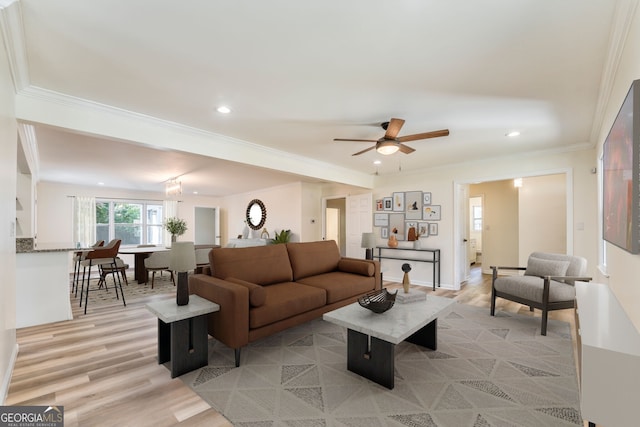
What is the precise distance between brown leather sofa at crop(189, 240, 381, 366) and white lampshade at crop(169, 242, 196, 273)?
32cm

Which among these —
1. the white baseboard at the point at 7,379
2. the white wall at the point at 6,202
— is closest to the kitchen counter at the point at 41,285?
the white baseboard at the point at 7,379

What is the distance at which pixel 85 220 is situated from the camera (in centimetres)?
744

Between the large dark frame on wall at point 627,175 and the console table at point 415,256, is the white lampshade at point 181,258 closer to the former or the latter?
the large dark frame on wall at point 627,175

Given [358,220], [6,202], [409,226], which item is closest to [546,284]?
[409,226]

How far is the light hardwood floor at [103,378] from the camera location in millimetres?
1788

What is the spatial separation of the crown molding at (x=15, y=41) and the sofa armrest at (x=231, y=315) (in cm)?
212

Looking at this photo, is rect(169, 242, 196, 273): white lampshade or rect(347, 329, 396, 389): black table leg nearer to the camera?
rect(347, 329, 396, 389): black table leg

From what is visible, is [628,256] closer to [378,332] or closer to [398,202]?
[378,332]

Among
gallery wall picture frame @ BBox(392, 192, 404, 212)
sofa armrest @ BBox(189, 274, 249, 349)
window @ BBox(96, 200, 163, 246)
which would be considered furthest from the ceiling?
window @ BBox(96, 200, 163, 246)

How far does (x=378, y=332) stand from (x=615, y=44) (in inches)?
93.8

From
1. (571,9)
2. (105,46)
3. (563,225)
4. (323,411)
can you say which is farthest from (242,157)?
(563,225)

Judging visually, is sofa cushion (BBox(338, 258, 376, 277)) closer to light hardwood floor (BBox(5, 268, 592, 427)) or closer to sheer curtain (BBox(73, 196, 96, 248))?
light hardwood floor (BBox(5, 268, 592, 427))

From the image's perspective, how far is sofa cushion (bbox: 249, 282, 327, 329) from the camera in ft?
8.28

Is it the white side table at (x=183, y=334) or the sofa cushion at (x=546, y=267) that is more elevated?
the sofa cushion at (x=546, y=267)
